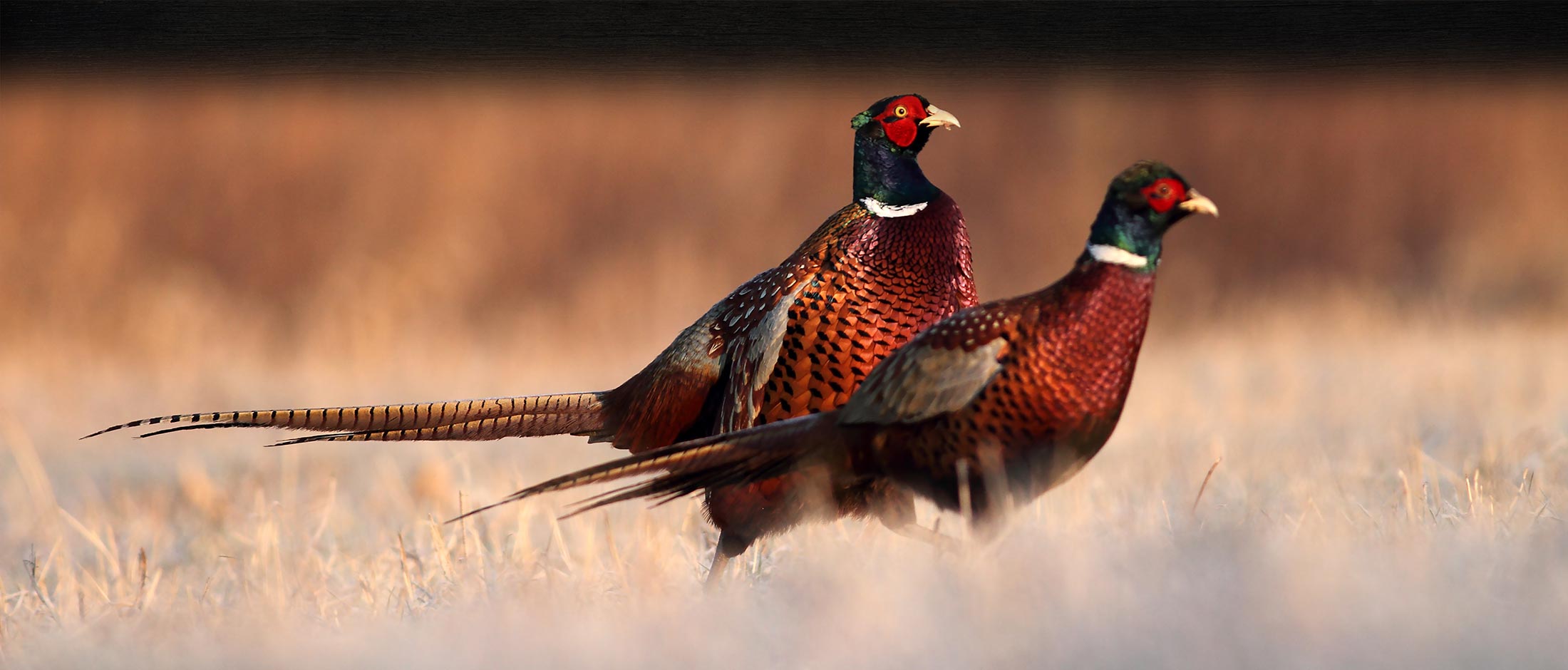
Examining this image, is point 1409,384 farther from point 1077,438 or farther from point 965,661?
point 965,661

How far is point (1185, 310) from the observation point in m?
8.07

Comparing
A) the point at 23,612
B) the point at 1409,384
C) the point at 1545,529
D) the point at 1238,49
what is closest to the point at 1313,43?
the point at 1238,49

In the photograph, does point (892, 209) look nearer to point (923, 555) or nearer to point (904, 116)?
point (904, 116)

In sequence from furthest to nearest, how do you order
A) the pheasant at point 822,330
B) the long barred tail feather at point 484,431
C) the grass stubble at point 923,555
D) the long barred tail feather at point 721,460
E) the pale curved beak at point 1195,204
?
the long barred tail feather at point 484,431 → the pheasant at point 822,330 → the long barred tail feather at point 721,460 → the pale curved beak at point 1195,204 → the grass stubble at point 923,555

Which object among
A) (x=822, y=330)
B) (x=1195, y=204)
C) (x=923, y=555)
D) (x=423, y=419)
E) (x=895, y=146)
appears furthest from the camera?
(x=423, y=419)

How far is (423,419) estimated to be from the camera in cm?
360

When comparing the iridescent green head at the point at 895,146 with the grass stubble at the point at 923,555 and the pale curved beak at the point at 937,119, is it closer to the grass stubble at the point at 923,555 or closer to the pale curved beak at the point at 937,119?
the pale curved beak at the point at 937,119

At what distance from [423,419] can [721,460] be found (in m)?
0.96

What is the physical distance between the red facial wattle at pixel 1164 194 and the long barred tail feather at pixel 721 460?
2.42ft

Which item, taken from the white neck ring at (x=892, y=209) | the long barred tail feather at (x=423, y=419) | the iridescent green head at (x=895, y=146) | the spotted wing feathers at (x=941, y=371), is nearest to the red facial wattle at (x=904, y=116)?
the iridescent green head at (x=895, y=146)

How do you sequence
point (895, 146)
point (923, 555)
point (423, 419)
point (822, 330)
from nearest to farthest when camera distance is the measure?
point (923, 555) → point (822, 330) → point (895, 146) → point (423, 419)

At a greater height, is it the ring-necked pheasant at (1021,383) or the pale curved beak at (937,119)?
the pale curved beak at (937,119)

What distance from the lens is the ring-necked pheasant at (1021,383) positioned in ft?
8.91

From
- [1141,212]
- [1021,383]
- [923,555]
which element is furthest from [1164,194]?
[923,555]
